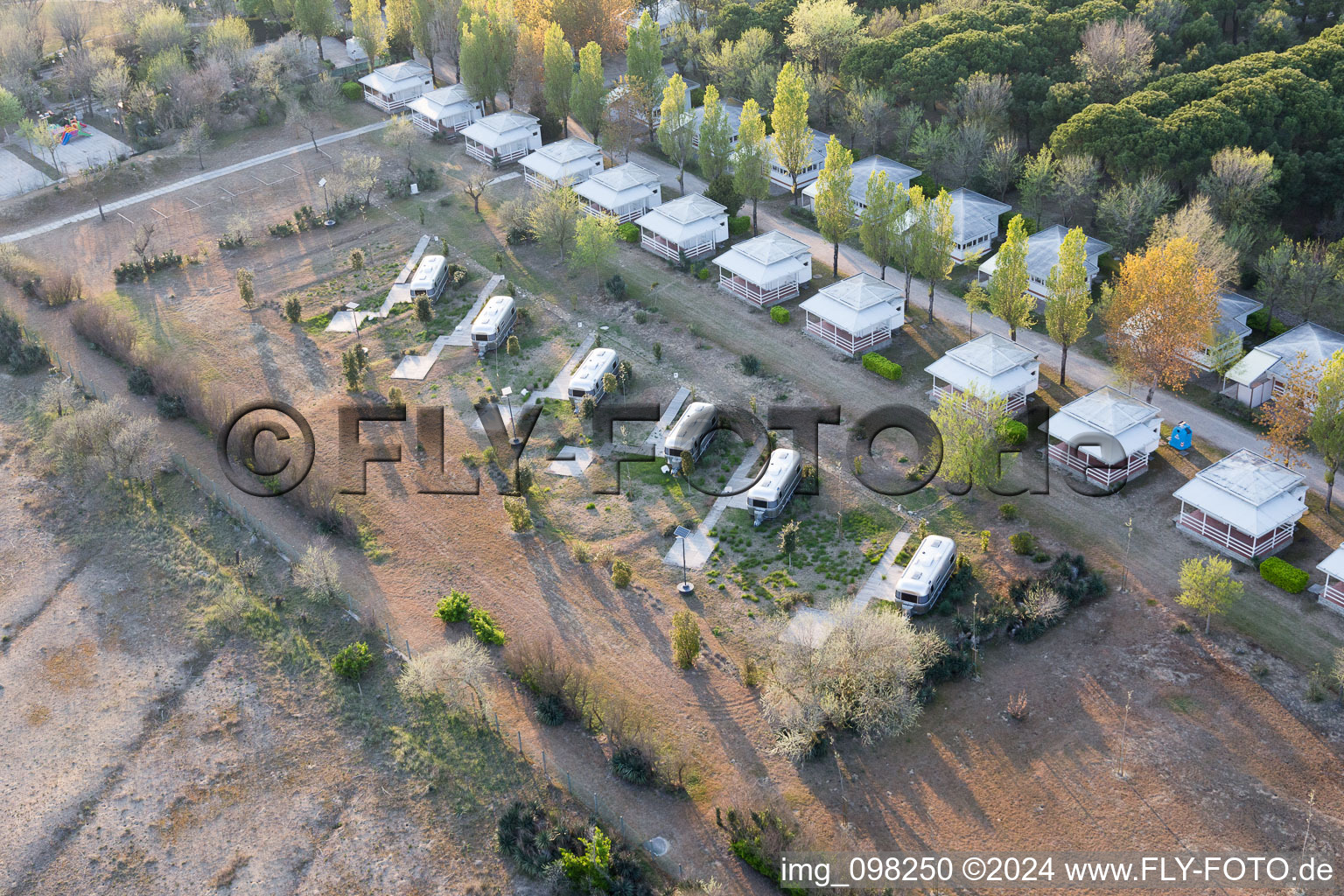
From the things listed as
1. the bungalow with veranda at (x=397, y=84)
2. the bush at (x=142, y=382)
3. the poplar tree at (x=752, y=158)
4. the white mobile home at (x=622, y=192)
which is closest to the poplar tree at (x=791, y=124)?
the poplar tree at (x=752, y=158)

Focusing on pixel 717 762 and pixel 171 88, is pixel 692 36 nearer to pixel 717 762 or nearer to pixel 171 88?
pixel 171 88

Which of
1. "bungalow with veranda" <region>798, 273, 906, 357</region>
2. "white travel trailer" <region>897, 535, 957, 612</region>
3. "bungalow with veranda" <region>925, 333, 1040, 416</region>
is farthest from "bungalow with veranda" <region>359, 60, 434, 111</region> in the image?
"white travel trailer" <region>897, 535, 957, 612</region>

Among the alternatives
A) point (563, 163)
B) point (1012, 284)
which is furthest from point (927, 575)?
point (563, 163)

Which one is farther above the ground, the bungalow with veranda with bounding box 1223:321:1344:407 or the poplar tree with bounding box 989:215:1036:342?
the poplar tree with bounding box 989:215:1036:342

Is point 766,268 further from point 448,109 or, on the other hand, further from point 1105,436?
point 448,109

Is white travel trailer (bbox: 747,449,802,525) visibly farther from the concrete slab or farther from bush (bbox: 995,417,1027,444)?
the concrete slab

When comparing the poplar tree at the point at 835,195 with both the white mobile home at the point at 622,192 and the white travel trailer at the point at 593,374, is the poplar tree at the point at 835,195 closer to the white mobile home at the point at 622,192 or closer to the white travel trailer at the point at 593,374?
the white mobile home at the point at 622,192
